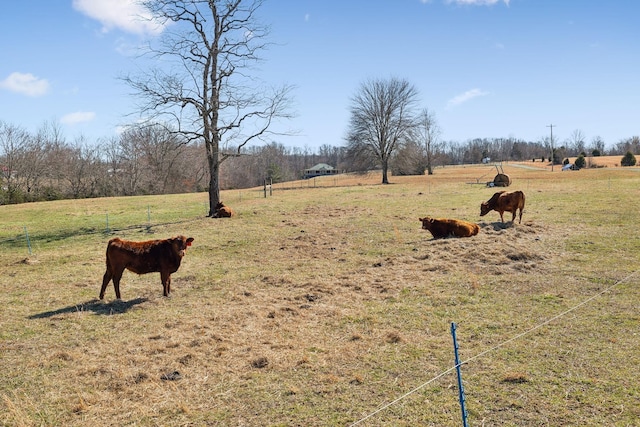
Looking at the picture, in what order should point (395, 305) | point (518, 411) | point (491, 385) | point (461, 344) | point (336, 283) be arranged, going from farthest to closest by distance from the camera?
1. point (336, 283)
2. point (395, 305)
3. point (461, 344)
4. point (491, 385)
5. point (518, 411)

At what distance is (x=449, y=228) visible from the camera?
16.7 meters

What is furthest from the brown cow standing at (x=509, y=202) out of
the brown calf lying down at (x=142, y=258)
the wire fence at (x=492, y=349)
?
the brown calf lying down at (x=142, y=258)

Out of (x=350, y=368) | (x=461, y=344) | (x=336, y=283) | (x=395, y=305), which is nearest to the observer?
(x=350, y=368)

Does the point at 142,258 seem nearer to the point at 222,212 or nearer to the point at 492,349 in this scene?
the point at 492,349

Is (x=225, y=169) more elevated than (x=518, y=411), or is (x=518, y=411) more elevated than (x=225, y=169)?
(x=225, y=169)

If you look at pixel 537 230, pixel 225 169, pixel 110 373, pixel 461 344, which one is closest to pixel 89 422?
pixel 110 373

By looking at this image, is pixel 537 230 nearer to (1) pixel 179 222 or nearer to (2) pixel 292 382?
(2) pixel 292 382

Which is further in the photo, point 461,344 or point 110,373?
point 461,344

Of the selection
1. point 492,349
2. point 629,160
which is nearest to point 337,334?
point 492,349

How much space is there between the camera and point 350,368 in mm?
6840

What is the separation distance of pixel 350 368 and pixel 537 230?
13.1 meters

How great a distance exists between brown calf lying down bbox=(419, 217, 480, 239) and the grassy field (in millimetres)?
638

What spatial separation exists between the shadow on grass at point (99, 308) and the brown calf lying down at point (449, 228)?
10.7 metres

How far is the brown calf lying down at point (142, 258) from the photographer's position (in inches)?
423
